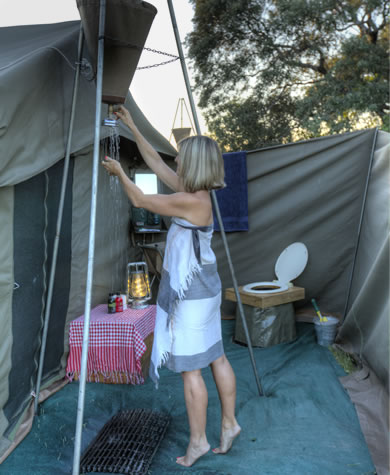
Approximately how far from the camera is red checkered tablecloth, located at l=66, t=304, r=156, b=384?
2.46 metres

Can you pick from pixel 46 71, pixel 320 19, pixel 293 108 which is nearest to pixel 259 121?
pixel 293 108

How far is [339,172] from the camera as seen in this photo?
334 cm

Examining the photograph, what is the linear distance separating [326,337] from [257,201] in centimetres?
131

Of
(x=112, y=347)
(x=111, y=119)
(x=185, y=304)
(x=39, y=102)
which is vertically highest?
(x=39, y=102)

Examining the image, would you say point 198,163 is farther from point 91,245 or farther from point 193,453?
point 193,453

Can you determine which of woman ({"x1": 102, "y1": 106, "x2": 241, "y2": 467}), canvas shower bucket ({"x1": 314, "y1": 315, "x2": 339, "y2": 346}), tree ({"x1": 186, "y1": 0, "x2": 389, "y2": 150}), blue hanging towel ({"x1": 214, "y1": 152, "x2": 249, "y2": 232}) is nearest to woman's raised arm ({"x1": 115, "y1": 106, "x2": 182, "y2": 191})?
woman ({"x1": 102, "y1": 106, "x2": 241, "y2": 467})

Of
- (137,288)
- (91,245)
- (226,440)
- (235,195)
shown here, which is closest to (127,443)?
(226,440)

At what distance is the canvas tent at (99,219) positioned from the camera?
188 cm

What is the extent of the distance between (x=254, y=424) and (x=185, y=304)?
0.85 m

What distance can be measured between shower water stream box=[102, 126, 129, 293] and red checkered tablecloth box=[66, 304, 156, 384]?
651mm

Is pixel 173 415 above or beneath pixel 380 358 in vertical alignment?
beneath

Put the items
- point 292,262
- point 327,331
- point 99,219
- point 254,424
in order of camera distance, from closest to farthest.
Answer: point 254,424 < point 99,219 < point 327,331 < point 292,262

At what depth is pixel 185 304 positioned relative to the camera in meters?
1.64

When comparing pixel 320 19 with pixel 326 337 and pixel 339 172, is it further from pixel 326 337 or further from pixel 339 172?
pixel 326 337
